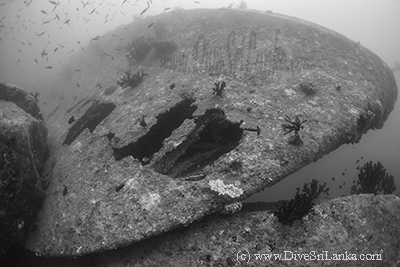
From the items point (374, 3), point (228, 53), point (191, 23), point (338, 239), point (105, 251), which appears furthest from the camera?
point (374, 3)

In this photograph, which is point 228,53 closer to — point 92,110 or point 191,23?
point 191,23

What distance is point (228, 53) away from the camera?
29.4 ft

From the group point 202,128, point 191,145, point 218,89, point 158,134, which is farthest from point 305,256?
point 218,89

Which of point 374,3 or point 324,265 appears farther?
point 374,3

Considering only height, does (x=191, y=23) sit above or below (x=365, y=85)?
above

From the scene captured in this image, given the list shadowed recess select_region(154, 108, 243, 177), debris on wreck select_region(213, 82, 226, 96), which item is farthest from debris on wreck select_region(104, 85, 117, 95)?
shadowed recess select_region(154, 108, 243, 177)

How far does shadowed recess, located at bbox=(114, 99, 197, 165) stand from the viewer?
19.7ft

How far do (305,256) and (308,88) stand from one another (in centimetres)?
527

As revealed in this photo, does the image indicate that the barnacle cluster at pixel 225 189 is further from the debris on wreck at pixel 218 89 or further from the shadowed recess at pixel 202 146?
the debris on wreck at pixel 218 89

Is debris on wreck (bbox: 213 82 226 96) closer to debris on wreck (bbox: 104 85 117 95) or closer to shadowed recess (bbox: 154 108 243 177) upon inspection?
shadowed recess (bbox: 154 108 243 177)

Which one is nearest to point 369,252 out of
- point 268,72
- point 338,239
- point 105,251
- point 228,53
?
point 338,239

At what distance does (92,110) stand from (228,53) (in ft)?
22.1

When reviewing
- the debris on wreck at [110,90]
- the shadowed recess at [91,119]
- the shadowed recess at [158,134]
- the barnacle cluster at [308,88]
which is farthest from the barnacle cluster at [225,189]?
the debris on wreck at [110,90]

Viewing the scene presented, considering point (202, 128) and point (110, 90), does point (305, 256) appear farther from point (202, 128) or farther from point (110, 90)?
point (110, 90)
